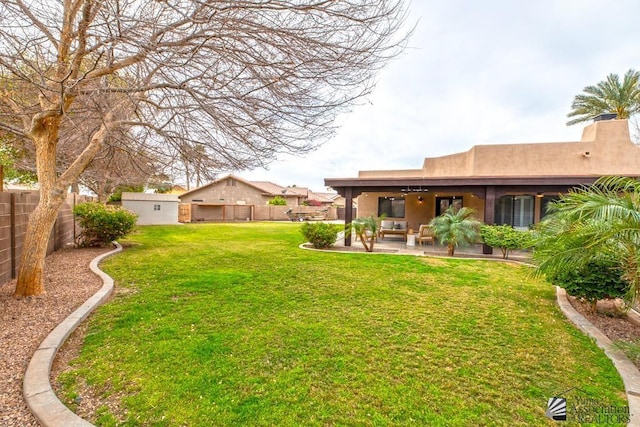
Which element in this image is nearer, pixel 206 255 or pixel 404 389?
pixel 404 389

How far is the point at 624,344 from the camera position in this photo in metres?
3.33

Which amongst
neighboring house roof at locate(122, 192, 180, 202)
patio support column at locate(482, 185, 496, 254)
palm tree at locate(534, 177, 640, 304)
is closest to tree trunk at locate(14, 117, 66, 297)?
palm tree at locate(534, 177, 640, 304)

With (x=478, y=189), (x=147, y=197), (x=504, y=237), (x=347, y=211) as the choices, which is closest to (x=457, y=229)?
(x=504, y=237)

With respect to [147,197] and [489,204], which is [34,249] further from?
[147,197]

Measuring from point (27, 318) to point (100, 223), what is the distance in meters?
6.56

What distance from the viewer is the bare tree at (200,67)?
360 cm

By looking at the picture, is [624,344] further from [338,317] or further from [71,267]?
[71,267]

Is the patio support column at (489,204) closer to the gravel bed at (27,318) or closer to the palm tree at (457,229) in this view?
the palm tree at (457,229)

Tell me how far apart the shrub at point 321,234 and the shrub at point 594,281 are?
23.0ft

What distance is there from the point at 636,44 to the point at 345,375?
15.7 metres

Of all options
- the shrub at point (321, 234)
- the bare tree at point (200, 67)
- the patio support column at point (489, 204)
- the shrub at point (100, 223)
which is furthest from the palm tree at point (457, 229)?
the shrub at point (100, 223)

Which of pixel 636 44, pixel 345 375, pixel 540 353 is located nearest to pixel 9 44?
pixel 345 375

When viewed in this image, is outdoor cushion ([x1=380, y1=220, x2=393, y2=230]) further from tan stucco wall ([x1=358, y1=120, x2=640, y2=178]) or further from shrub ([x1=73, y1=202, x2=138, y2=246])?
shrub ([x1=73, y1=202, x2=138, y2=246])

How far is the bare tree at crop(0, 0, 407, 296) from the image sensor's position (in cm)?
360
